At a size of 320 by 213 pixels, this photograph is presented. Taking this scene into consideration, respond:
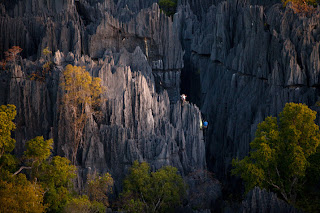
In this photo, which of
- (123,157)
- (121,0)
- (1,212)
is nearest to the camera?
(1,212)

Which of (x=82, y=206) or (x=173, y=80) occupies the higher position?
(x=173, y=80)

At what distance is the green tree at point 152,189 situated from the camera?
36.8m

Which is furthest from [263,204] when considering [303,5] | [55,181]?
[303,5]

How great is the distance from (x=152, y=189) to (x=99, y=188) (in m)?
4.10

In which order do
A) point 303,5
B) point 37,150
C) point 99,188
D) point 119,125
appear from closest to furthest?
point 37,150, point 99,188, point 119,125, point 303,5

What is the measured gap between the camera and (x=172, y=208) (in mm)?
36844

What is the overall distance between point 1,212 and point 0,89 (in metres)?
16.7

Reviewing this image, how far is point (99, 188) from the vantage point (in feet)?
116

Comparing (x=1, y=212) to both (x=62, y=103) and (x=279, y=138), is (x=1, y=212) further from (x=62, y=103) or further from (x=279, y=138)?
(x=279, y=138)

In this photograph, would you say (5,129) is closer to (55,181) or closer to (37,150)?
(37,150)

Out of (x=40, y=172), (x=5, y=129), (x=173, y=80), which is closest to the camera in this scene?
(x=5, y=129)

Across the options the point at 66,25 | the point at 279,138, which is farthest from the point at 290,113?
the point at 66,25

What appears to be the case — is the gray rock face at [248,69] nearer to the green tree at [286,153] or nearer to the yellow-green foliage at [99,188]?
the green tree at [286,153]

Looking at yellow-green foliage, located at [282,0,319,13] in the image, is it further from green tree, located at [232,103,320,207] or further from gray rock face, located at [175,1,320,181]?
green tree, located at [232,103,320,207]
